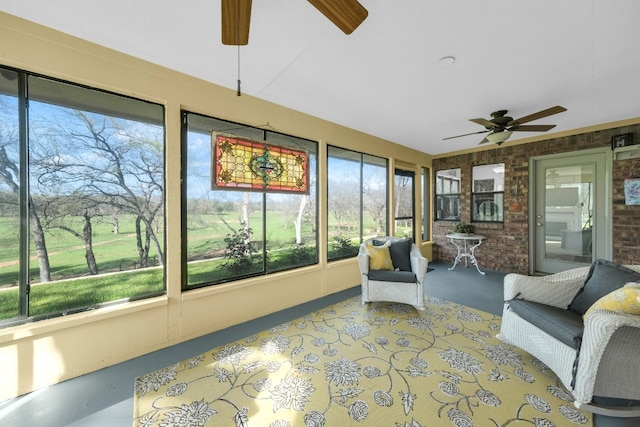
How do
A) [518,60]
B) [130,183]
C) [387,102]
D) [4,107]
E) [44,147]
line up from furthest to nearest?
[387,102] → [130,183] → [518,60] → [44,147] → [4,107]

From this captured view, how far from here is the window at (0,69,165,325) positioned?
1.78 m

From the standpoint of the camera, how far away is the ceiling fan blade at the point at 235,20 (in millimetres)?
1116

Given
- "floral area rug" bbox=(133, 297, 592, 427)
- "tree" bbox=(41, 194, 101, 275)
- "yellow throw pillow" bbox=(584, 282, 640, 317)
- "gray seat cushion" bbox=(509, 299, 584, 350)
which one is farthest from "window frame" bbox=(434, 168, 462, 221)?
"tree" bbox=(41, 194, 101, 275)

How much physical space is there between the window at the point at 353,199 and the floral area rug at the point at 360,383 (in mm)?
1786

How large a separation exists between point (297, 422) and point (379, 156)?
4102 millimetres

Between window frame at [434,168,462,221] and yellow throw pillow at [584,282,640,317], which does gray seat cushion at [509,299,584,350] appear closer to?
yellow throw pillow at [584,282,640,317]

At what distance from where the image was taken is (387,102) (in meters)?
3.01

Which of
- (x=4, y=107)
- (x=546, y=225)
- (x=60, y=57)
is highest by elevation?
(x=60, y=57)

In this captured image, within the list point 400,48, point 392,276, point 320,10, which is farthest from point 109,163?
point 392,276

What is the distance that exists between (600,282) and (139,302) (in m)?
3.88

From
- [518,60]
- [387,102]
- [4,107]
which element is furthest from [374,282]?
[4,107]

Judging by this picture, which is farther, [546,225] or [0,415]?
[546,225]

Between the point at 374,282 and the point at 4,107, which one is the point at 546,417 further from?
the point at 4,107

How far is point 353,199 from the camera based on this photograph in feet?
14.4
